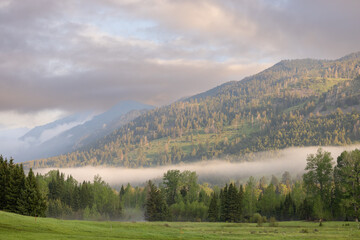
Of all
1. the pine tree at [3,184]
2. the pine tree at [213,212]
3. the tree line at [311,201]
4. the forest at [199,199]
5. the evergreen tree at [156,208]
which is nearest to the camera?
the pine tree at [3,184]

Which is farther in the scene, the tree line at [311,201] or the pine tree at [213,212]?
the pine tree at [213,212]

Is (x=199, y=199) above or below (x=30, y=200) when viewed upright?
below

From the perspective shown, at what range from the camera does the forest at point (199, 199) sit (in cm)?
8900

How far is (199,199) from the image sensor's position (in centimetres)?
17225

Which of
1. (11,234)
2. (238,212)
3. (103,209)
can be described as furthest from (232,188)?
(11,234)

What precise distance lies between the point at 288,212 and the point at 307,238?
84.8 metres

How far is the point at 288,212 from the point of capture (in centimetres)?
13500

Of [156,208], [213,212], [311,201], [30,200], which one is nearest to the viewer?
[30,200]

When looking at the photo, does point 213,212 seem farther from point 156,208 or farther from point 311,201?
point 311,201

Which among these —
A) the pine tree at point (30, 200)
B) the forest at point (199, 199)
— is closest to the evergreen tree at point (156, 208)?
the forest at point (199, 199)

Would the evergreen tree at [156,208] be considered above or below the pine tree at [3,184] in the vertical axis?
below

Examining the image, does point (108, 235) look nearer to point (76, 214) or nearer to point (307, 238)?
point (307, 238)

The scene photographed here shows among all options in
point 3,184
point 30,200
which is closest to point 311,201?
point 30,200

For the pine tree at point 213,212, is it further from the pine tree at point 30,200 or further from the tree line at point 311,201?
the pine tree at point 30,200
